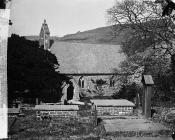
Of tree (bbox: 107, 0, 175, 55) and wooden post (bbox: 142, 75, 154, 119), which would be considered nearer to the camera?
wooden post (bbox: 142, 75, 154, 119)

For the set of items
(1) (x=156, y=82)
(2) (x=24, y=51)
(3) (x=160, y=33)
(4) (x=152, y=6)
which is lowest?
(1) (x=156, y=82)

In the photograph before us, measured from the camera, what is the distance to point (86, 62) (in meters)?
41.3

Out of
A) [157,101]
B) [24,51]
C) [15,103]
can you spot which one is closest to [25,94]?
[15,103]

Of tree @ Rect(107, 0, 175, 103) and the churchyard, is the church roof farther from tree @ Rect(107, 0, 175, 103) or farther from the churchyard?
the churchyard

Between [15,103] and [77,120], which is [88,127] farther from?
[15,103]

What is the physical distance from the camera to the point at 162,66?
1019 inches

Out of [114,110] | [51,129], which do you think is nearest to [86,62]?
[114,110]

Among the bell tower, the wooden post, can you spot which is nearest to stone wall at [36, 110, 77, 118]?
the wooden post

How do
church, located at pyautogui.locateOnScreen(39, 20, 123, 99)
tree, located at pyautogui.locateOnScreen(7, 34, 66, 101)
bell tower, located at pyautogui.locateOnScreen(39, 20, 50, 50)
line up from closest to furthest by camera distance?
tree, located at pyautogui.locateOnScreen(7, 34, 66, 101), church, located at pyautogui.locateOnScreen(39, 20, 123, 99), bell tower, located at pyautogui.locateOnScreen(39, 20, 50, 50)

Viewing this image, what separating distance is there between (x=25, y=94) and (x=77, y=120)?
821 centimetres

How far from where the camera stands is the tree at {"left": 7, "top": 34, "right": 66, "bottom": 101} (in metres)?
21.4

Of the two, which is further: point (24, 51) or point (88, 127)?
point (24, 51)

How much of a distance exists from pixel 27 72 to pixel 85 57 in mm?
20543

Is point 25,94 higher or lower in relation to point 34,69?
lower
